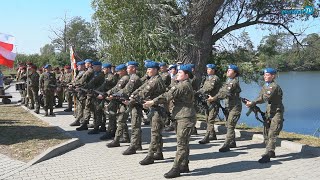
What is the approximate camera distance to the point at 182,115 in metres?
6.80

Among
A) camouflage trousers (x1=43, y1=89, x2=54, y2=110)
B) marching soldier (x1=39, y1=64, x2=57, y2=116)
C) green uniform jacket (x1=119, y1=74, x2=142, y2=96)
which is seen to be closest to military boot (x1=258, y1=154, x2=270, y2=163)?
green uniform jacket (x1=119, y1=74, x2=142, y2=96)

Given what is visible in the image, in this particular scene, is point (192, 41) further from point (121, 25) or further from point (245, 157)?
point (245, 157)

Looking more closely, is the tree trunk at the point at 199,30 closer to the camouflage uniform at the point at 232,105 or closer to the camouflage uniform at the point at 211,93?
the camouflage uniform at the point at 211,93

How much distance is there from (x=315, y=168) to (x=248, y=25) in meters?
12.8

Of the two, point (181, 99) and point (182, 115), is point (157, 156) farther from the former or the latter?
point (181, 99)

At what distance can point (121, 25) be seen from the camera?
16656 mm

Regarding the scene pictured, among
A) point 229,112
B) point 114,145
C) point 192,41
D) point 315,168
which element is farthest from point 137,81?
point 192,41

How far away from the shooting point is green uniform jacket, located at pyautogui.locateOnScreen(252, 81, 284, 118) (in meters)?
7.88

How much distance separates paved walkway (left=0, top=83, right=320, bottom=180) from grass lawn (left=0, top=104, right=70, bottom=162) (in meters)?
0.56

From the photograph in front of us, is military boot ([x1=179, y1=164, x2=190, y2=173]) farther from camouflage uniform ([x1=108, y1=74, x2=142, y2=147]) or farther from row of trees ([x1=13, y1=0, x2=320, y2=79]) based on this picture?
row of trees ([x1=13, y1=0, x2=320, y2=79])

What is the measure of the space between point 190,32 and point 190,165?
374 inches

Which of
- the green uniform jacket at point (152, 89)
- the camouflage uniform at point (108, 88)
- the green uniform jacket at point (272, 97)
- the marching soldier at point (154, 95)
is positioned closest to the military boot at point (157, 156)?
the marching soldier at point (154, 95)

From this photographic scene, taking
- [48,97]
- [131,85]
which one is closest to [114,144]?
[131,85]

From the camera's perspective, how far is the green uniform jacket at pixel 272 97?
7.88 meters
